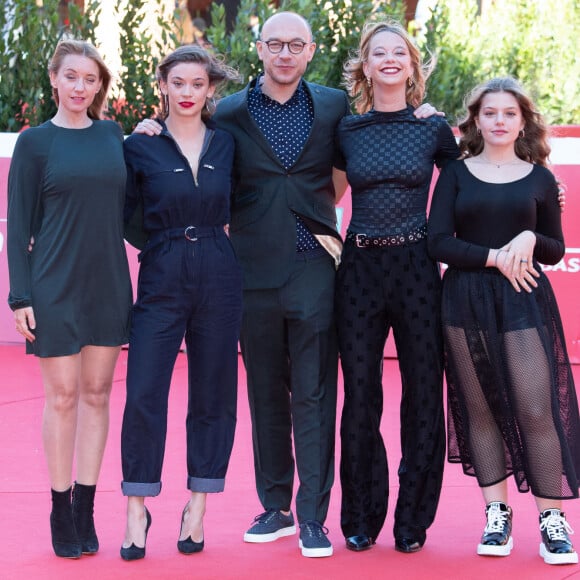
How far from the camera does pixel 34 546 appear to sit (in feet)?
14.3

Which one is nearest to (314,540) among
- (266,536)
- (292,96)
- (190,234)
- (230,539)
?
(266,536)

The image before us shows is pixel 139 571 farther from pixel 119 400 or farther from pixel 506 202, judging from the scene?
pixel 119 400

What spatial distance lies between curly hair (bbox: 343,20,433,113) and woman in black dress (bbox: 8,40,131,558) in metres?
0.96

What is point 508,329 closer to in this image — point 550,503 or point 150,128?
point 550,503

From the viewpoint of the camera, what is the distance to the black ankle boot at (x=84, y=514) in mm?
4277

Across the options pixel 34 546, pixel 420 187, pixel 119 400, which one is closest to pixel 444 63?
pixel 119 400

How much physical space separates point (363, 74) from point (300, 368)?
3.79 feet

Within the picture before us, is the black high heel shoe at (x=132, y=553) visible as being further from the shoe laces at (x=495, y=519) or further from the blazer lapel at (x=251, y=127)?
the blazer lapel at (x=251, y=127)

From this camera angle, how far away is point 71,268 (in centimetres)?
411

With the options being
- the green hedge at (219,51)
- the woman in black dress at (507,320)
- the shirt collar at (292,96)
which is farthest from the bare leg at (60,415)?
the green hedge at (219,51)

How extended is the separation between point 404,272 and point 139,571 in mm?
1407

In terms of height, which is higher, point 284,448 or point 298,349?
point 298,349

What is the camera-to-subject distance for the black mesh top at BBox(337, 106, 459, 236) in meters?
4.28

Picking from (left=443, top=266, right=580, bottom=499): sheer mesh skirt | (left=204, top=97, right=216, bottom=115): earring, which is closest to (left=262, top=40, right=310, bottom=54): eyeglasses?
(left=204, top=97, right=216, bottom=115): earring
